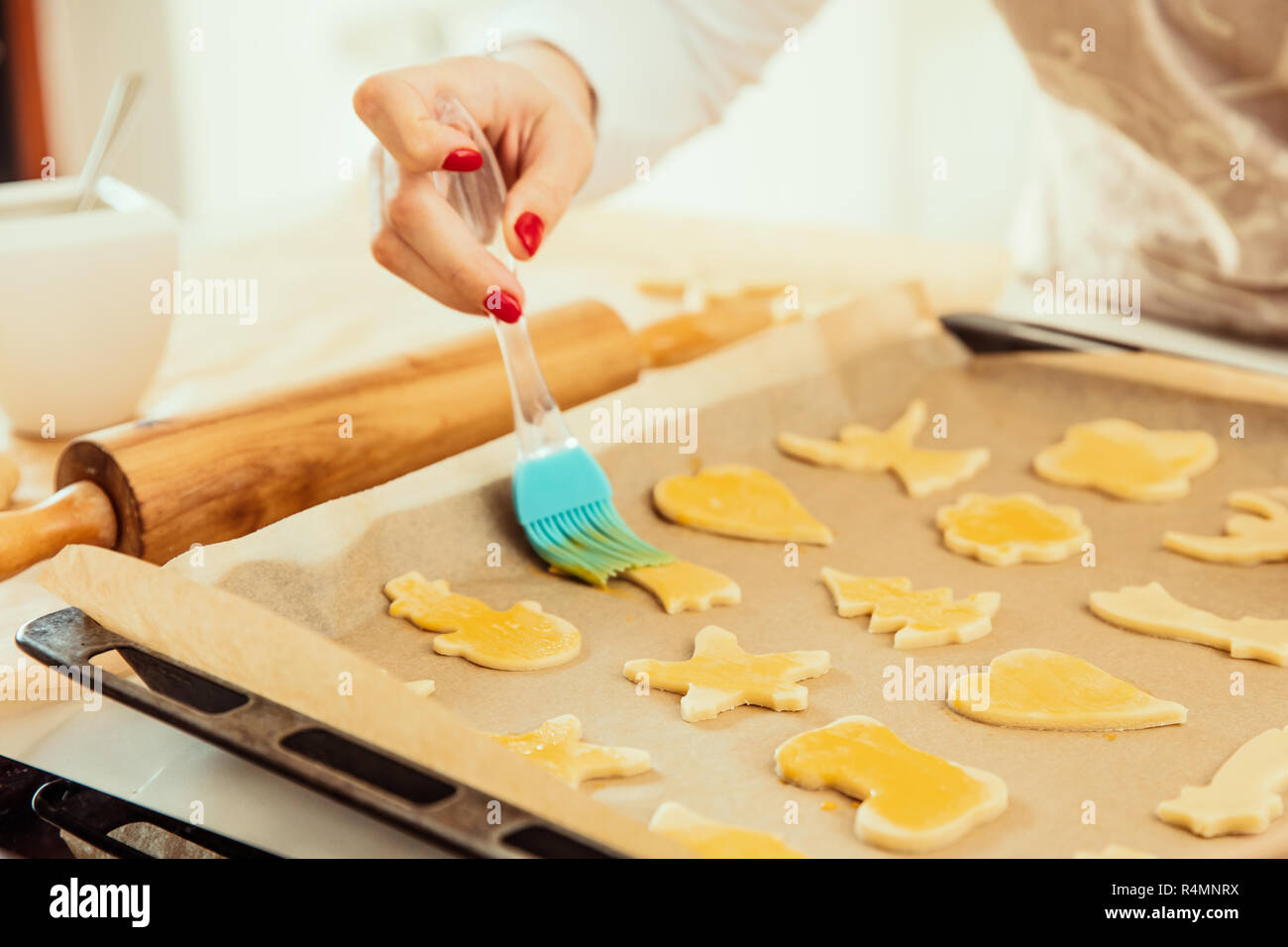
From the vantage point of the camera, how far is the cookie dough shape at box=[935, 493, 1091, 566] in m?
Result: 1.10

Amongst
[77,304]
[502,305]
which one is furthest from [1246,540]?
[77,304]

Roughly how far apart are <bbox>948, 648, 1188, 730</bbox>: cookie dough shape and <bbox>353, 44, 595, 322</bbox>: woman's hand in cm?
48

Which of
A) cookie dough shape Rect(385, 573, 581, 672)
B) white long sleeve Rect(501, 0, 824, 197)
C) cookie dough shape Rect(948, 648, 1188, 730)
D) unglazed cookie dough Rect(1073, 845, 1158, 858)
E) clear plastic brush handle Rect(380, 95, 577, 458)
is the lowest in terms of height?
unglazed cookie dough Rect(1073, 845, 1158, 858)

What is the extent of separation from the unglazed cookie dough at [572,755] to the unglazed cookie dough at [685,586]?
221mm

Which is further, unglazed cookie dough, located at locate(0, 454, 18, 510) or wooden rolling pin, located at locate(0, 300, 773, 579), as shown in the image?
unglazed cookie dough, located at locate(0, 454, 18, 510)

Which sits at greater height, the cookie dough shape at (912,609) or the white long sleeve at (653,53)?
the white long sleeve at (653,53)

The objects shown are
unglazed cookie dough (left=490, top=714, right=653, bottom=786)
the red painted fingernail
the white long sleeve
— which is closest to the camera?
unglazed cookie dough (left=490, top=714, right=653, bottom=786)

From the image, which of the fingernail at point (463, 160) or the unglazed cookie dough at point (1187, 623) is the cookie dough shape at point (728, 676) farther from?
the fingernail at point (463, 160)

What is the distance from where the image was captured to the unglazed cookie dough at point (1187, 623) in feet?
3.02

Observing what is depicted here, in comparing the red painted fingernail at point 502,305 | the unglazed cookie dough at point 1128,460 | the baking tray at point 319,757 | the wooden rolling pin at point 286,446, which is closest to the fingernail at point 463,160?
the red painted fingernail at point 502,305

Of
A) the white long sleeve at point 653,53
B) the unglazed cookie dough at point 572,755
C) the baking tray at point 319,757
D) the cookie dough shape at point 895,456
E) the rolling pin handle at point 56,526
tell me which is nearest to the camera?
the baking tray at point 319,757

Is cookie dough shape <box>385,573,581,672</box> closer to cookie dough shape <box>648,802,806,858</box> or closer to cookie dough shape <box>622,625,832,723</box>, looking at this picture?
cookie dough shape <box>622,625,832,723</box>

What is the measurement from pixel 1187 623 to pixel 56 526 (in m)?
0.88

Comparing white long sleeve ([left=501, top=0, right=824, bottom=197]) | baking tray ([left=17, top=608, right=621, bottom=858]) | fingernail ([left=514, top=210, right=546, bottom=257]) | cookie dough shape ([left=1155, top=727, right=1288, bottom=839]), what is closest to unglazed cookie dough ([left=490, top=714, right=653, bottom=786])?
baking tray ([left=17, top=608, right=621, bottom=858])
